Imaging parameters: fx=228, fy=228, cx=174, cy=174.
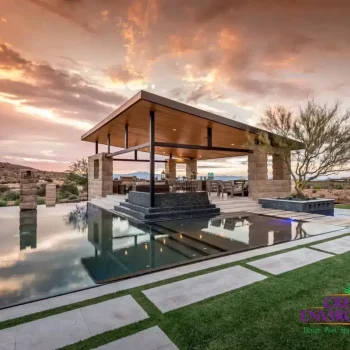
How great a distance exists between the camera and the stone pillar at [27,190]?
9734mm

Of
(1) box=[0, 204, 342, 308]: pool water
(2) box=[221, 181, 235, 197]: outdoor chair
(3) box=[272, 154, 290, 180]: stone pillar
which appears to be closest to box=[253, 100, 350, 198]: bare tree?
(3) box=[272, 154, 290, 180]: stone pillar

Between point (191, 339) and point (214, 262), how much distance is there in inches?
73.5

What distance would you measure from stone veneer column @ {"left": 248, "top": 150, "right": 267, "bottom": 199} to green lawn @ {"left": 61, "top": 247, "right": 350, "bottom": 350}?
8262 millimetres

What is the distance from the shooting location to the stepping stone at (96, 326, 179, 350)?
69.2 inches

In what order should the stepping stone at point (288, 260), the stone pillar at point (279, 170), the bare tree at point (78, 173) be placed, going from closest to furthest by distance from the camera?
the stepping stone at point (288, 260), the stone pillar at point (279, 170), the bare tree at point (78, 173)

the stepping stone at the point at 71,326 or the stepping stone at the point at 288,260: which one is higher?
the stepping stone at the point at 71,326

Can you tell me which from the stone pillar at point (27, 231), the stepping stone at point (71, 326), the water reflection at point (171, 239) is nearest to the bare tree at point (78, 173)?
the stone pillar at point (27, 231)

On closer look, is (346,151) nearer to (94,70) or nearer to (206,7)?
(206,7)

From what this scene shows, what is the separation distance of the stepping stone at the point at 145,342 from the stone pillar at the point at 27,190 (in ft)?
32.4

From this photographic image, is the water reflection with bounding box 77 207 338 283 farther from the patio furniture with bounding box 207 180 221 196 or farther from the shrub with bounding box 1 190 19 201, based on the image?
the shrub with bounding box 1 190 19 201

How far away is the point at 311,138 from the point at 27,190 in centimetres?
1231

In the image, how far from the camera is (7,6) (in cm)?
643

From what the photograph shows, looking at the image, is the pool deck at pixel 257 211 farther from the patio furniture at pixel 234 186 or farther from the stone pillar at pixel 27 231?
the stone pillar at pixel 27 231


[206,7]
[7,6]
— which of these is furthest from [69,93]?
[206,7]
